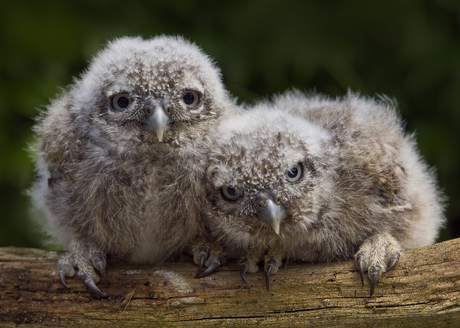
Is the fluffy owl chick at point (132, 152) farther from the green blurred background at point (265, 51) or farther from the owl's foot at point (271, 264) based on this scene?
the green blurred background at point (265, 51)

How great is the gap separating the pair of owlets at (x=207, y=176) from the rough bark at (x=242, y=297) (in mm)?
85

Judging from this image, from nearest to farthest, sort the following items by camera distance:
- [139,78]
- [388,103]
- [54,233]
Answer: [139,78], [54,233], [388,103]

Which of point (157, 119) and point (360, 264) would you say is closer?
point (157, 119)

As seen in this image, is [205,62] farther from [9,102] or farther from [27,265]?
[9,102]

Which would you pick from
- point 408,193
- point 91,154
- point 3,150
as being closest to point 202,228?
point 91,154

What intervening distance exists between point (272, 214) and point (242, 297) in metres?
0.58

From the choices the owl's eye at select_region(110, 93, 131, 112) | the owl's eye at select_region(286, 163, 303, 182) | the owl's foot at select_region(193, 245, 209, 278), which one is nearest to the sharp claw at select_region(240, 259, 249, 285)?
the owl's foot at select_region(193, 245, 209, 278)

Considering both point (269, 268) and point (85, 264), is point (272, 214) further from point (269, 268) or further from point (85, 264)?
point (85, 264)

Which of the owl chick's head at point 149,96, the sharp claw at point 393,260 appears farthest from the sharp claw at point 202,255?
the sharp claw at point 393,260

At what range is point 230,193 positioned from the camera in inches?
102

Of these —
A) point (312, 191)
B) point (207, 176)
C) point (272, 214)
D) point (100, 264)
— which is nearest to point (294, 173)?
point (312, 191)

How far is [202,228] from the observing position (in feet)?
9.45

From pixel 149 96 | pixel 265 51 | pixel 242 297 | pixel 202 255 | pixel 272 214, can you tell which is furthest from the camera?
pixel 265 51

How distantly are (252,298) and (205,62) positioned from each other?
4.68ft
